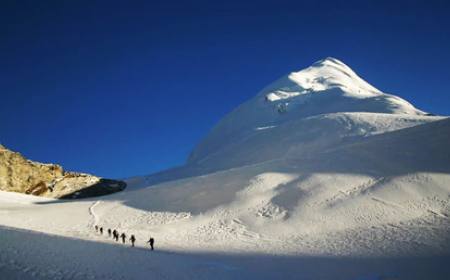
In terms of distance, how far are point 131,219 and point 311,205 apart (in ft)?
58.7

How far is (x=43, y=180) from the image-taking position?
198 feet

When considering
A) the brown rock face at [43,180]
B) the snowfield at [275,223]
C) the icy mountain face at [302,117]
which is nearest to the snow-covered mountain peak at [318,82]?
the icy mountain face at [302,117]

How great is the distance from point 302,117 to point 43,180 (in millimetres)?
67926

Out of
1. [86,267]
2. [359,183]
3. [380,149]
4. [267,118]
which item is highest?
[267,118]

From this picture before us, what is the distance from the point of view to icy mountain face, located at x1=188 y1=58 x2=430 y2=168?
67.4 m

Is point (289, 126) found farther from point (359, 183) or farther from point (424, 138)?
point (359, 183)

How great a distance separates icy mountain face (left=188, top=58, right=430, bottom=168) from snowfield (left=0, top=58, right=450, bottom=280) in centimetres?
736

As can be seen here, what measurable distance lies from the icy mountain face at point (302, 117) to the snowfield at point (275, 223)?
290 inches

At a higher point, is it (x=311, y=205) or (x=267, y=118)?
(x=267, y=118)

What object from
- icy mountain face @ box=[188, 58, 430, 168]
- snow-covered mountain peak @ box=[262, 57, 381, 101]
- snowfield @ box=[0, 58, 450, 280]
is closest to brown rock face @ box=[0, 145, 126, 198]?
snowfield @ box=[0, 58, 450, 280]

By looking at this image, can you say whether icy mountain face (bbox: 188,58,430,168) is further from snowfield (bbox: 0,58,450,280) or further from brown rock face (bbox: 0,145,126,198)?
brown rock face (bbox: 0,145,126,198)

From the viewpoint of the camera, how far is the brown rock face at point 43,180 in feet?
189

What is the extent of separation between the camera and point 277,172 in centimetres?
4125

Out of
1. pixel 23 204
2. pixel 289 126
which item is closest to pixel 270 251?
pixel 23 204
